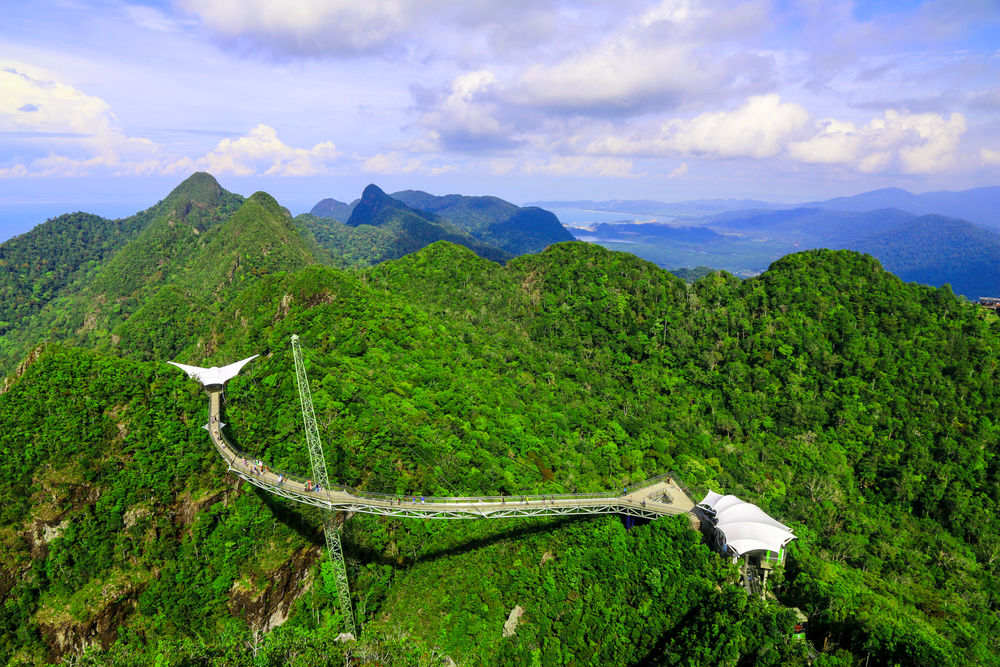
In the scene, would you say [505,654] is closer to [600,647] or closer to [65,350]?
[600,647]

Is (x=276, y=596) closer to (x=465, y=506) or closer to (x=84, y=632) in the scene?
(x=84, y=632)

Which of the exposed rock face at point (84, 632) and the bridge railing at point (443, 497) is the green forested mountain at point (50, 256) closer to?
the exposed rock face at point (84, 632)

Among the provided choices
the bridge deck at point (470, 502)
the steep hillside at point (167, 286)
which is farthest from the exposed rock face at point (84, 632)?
the steep hillside at point (167, 286)

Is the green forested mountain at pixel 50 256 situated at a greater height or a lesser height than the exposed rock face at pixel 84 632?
greater

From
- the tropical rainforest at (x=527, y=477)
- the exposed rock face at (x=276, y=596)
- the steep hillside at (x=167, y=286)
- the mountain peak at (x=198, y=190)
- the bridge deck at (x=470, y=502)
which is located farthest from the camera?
the mountain peak at (x=198, y=190)

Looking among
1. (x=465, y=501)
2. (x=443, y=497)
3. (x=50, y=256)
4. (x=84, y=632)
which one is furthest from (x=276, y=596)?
(x=50, y=256)

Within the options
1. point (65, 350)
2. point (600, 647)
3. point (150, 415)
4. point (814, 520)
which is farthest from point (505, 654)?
point (65, 350)

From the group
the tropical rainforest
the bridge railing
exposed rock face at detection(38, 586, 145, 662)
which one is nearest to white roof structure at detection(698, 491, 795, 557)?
the tropical rainforest
